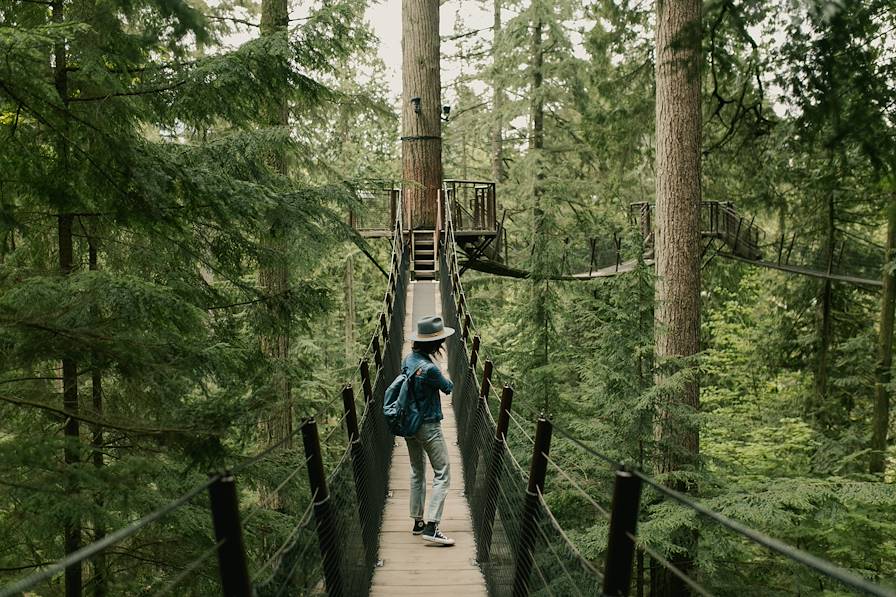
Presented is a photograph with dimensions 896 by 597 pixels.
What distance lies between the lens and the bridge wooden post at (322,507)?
2.89 meters

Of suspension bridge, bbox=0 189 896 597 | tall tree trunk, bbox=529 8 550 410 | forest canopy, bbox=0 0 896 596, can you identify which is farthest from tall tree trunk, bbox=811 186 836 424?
suspension bridge, bbox=0 189 896 597

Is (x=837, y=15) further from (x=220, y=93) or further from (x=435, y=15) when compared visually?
(x=435, y=15)

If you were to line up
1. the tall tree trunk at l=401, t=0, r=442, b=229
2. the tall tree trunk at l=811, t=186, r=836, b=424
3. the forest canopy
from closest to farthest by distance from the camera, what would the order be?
1. the forest canopy
2. the tall tree trunk at l=811, t=186, r=836, b=424
3. the tall tree trunk at l=401, t=0, r=442, b=229

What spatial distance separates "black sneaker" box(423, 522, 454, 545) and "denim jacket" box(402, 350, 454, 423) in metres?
0.67

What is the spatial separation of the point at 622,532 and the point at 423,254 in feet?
37.8

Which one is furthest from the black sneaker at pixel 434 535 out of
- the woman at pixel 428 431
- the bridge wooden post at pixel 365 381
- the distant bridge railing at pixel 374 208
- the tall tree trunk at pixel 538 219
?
the tall tree trunk at pixel 538 219

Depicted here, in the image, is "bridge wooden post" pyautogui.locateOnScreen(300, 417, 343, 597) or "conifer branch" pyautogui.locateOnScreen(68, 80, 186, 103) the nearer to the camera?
"bridge wooden post" pyautogui.locateOnScreen(300, 417, 343, 597)

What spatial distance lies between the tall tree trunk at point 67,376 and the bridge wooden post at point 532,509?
7.73ft

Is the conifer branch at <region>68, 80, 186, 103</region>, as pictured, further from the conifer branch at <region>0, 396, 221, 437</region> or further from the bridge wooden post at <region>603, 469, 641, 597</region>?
the bridge wooden post at <region>603, 469, 641, 597</region>

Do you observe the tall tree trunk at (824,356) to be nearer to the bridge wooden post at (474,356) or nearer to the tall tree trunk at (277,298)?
the bridge wooden post at (474,356)

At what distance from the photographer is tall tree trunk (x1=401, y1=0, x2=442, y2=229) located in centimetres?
1325

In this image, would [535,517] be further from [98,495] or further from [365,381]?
[98,495]

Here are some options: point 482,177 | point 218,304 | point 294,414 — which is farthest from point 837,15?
point 482,177

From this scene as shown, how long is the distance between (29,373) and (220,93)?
226 centimetres
